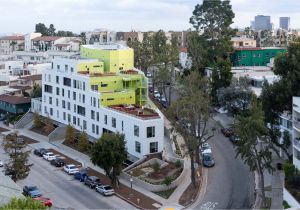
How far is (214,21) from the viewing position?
76.5 metres

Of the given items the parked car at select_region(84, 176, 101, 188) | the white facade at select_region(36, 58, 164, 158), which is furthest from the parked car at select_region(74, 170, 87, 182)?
the white facade at select_region(36, 58, 164, 158)

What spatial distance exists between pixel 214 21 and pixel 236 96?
83.6 ft

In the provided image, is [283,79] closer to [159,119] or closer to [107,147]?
[159,119]

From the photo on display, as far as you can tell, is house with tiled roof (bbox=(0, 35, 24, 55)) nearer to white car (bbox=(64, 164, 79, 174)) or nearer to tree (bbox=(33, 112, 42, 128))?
tree (bbox=(33, 112, 42, 128))

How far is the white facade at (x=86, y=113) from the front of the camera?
155 feet

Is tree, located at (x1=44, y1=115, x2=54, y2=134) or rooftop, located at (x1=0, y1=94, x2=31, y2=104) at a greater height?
rooftop, located at (x1=0, y1=94, x2=31, y2=104)

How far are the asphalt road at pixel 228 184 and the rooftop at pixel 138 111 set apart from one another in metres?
6.86

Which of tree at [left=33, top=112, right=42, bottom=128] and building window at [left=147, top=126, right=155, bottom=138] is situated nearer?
building window at [left=147, top=126, right=155, bottom=138]

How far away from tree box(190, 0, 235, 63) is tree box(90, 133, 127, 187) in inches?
1440

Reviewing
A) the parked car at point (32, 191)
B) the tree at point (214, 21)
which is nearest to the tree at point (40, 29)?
the tree at point (214, 21)

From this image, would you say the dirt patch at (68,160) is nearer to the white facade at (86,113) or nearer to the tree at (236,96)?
the white facade at (86,113)

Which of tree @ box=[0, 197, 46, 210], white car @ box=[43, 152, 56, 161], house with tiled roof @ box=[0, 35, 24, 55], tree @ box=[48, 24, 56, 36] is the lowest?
white car @ box=[43, 152, 56, 161]

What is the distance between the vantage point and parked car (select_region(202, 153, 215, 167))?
45.0 meters

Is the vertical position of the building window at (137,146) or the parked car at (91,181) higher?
the building window at (137,146)
